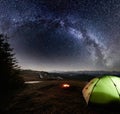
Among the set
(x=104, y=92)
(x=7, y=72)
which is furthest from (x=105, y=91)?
(x=7, y=72)

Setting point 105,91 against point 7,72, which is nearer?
point 105,91

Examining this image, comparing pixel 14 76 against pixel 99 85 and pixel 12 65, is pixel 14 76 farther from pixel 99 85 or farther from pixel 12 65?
pixel 99 85

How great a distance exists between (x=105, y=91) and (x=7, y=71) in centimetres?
967

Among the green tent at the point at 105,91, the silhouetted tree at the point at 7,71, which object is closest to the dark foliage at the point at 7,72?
the silhouetted tree at the point at 7,71

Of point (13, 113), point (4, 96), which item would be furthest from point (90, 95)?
point (4, 96)

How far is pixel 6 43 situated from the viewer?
53.4ft

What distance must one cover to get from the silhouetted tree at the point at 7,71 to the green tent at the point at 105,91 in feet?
27.2

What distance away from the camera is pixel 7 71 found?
15.9 m

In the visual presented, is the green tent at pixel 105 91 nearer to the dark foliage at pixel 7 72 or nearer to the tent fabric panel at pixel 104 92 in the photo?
the tent fabric panel at pixel 104 92

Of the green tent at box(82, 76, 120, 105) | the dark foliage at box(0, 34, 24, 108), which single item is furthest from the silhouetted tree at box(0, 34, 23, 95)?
the green tent at box(82, 76, 120, 105)

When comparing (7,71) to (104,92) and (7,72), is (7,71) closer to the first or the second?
(7,72)

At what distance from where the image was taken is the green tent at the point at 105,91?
10.1 m

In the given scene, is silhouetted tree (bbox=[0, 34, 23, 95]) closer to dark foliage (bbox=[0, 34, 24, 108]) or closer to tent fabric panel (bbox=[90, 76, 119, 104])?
dark foliage (bbox=[0, 34, 24, 108])

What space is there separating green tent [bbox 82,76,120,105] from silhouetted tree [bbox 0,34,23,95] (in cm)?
828
